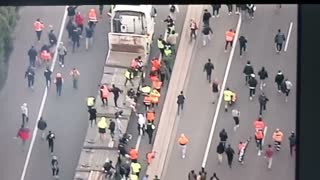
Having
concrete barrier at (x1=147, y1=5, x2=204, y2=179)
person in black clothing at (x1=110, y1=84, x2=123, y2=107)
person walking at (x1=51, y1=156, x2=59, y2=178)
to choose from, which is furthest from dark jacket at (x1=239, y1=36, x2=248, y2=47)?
person walking at (x1=51, y1=156, x2=59, y2=178)

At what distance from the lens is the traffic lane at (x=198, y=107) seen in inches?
327

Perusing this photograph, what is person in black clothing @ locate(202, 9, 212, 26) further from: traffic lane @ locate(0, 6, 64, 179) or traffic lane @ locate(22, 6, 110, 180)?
traffic lane @ locate(0, 6, 64, 179)

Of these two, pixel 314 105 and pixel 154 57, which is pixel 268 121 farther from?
pixel 314 105

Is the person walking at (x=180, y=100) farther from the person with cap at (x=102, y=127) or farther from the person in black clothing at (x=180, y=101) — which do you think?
the person with cap at (x=102, y=127)

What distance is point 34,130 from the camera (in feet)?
27.0

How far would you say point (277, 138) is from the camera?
8422mm

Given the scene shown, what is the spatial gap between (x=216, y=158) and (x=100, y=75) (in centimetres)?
125

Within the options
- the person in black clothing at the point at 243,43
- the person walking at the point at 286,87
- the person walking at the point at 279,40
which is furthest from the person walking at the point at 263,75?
the person walking at the point at 286,87

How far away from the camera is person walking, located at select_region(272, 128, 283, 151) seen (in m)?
8.33

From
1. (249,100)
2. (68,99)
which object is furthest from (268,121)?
(68,99)

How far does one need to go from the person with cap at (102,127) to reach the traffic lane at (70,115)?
0.13 m

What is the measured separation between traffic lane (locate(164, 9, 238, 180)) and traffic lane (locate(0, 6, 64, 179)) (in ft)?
4.10

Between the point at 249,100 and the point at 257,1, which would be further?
the point at 249,100

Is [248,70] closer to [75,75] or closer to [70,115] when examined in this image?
[75,75]
